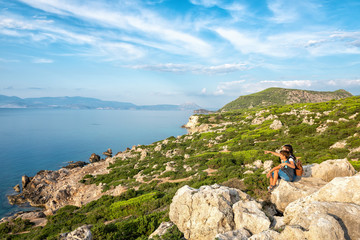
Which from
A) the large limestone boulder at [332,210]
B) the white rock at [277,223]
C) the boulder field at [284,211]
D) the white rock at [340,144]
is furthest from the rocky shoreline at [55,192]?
the white rock at [340,144]

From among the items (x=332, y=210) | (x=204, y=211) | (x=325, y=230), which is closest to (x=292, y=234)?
(x=325, y=230)

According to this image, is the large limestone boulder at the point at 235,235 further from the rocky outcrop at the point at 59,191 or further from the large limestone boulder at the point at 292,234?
the rocky outcrop at the point at 59,191

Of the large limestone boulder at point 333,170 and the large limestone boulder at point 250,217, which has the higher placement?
the large limestone boulder at point 333,170

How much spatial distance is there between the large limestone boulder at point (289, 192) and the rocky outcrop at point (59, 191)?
65.2 feet

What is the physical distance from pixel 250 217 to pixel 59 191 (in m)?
31.4

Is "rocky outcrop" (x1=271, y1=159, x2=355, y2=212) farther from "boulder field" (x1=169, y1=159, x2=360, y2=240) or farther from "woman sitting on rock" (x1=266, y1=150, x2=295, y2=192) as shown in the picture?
"woman sitting on rock" (x1=266, y1=150, x2=295, y2=192)

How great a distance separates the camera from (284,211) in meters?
9.09

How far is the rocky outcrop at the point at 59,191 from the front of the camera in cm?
2788

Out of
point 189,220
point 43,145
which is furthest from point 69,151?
point 189,220

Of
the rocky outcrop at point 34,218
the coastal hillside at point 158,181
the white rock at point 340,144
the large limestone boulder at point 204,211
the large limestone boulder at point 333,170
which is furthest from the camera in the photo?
the white rock at point 340,144

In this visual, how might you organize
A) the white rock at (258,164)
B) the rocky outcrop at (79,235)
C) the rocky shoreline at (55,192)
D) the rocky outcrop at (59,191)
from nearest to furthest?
the rocky outcrop at (79,235), the white rock at (258,164), the rocky shoreline at (55,192), the rocky outcrop at (59,191)

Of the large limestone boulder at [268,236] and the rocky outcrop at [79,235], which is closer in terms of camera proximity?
the large limestone boulder at [268,236]

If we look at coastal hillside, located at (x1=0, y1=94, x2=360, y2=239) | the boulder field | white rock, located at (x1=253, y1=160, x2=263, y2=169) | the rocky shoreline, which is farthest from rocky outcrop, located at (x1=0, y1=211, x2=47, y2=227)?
white rock, located at (x1=253, y1=160, x2=263, y2=169)

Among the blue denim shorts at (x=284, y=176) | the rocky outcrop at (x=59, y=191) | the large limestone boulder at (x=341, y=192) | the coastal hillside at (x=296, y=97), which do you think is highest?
the coastal hillside at (x=296, y=97)
